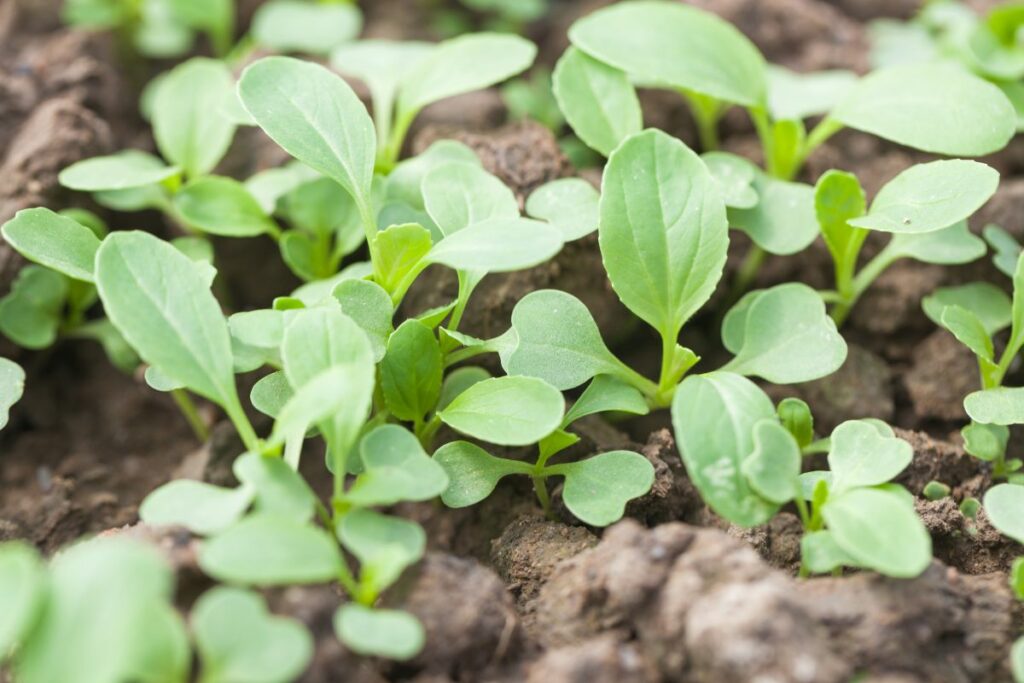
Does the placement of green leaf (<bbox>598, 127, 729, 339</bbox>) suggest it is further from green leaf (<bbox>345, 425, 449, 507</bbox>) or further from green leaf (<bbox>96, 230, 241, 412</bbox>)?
green leaf (<bbox>96, 230, 241, 412</bbox>)

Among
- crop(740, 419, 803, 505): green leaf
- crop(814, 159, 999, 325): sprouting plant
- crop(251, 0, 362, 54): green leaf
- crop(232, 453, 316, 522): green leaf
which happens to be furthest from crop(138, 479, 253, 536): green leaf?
crop(251, 0, 362, 54): green leaf

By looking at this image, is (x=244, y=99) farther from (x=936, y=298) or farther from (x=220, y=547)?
(x=936, y=298)

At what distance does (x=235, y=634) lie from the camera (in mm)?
841

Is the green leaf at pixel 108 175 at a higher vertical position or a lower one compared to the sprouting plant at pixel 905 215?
higher

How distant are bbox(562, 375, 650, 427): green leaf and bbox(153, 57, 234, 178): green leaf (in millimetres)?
791

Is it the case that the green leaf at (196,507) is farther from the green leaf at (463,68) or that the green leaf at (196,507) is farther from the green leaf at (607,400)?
the green leaf at (463,68)

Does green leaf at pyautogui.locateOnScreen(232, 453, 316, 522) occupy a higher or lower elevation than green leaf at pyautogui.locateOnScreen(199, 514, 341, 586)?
lower

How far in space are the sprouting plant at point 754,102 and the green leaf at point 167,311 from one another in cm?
68

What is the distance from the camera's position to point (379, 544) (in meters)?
0.99

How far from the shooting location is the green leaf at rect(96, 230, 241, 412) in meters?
1.07

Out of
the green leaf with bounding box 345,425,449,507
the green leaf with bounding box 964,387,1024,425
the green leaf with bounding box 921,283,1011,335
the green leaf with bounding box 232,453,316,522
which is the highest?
the green leaf with bounding box 232,453,316,522

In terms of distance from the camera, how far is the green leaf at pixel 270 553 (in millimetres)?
856

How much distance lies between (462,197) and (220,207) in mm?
431

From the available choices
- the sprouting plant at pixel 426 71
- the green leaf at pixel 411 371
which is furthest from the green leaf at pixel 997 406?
the sprouting plant at pixel 426 71
